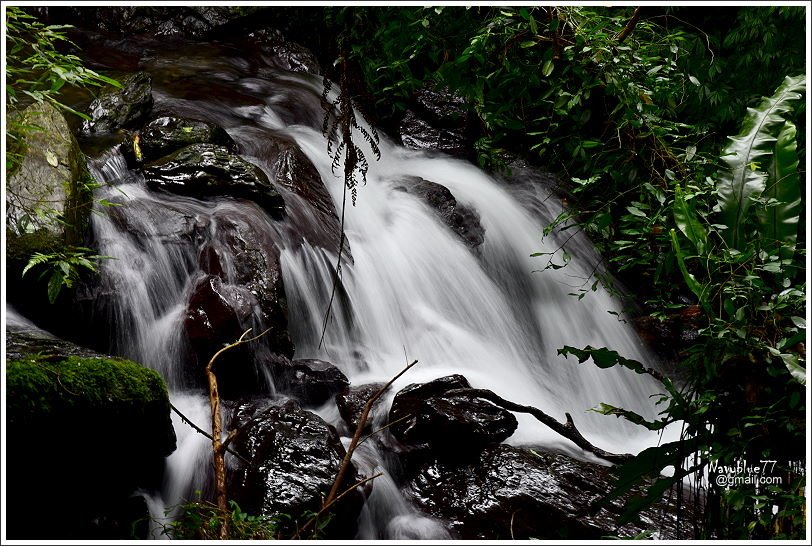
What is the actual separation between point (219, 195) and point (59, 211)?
1.38 meters

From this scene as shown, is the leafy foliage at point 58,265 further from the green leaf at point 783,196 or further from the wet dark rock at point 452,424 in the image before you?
the green leaf at point 783,196

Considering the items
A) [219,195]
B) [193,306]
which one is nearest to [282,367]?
[193,306]

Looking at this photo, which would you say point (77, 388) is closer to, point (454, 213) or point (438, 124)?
point (454, 213)

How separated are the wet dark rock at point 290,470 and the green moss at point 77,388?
20.2 inches

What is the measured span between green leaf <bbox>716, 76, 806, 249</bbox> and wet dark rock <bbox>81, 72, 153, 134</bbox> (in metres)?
4.81

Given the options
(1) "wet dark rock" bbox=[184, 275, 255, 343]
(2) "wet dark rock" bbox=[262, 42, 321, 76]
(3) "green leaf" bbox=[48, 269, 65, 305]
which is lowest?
(1) "wet dark rock" bbox=[184, 275, 255, 343]

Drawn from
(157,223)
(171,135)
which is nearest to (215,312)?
(157,223)

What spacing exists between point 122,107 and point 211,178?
1.44 meters

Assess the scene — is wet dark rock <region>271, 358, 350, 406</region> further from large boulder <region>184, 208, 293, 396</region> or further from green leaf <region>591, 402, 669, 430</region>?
green leaf <region>591, 402, 669, 430</region>

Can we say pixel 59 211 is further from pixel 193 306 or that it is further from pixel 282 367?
pixel 282 367

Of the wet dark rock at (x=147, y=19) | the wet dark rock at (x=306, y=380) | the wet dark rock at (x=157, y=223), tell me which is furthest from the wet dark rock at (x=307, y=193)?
the wet dark rock at (x=147, y=19)

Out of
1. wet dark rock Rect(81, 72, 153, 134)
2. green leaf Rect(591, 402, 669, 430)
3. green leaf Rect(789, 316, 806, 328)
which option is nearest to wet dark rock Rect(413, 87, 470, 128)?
wet dark rock Rect(81, 72, 153, 134)

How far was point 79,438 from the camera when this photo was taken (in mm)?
2680

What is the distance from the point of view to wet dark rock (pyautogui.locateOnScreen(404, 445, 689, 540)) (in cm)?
337
